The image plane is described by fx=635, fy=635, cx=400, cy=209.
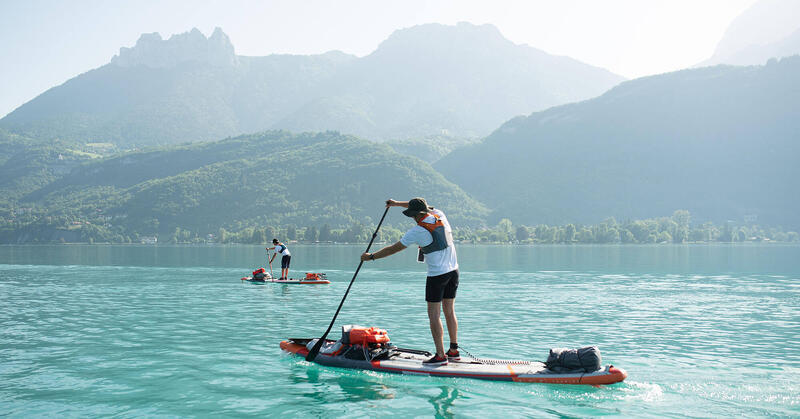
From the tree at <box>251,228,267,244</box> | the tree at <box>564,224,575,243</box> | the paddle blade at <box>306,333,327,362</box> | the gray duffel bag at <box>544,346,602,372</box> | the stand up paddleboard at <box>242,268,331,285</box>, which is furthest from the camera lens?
the tree at <box>564,224,575,243</box>

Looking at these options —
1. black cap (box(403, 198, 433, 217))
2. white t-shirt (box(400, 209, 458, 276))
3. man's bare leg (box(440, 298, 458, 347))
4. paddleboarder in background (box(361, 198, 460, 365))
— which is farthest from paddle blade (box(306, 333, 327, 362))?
black cap (box(403, 198, 433, 217))

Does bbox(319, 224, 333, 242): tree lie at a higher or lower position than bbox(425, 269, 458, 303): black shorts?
higher

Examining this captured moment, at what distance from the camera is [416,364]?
44.4 feet

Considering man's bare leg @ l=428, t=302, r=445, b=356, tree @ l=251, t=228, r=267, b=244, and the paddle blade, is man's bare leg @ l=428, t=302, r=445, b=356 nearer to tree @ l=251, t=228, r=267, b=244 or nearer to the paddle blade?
the paddle blade

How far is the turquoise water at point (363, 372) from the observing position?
1159 centimetres

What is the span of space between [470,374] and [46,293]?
28885mm

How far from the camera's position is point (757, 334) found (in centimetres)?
2011

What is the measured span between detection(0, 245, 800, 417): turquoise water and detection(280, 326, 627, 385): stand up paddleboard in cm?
19

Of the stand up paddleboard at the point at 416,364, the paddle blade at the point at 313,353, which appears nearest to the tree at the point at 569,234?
the stand up paddleboard at the point at 416,364

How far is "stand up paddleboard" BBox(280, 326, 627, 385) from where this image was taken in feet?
40.5

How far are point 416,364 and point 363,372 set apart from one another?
1244mm

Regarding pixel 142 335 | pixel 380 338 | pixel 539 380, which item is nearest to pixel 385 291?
pixel 142 335

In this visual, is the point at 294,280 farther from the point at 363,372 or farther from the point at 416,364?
the point at 416,364

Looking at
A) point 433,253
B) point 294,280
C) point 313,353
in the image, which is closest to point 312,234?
point 294,280
